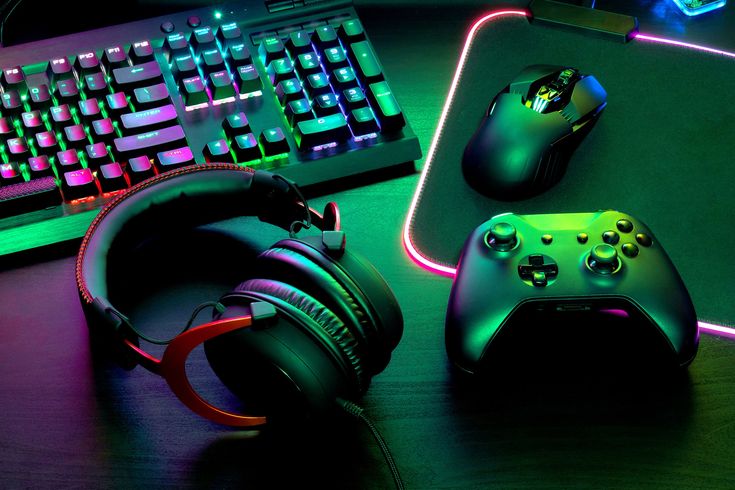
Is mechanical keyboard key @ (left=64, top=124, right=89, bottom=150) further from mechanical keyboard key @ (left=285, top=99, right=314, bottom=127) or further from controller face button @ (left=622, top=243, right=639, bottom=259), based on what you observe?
controller face button @ (left=622, top=243, right=639, bottom=259)

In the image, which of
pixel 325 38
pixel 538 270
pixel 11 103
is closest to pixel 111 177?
pixel 11 103

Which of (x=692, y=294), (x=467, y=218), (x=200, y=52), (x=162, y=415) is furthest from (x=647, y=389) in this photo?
(x=200, y=52)

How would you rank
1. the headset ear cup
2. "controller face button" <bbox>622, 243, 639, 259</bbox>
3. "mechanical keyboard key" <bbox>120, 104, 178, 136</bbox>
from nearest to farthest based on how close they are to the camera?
1. the headset ear cup
2. "controller face button" <bbox>622, 243, 639, 259</bbox>
3. "mechanical keyboard key" <bbox>120, 104, 178, 136</bbox>

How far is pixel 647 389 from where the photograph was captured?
65 centimetres

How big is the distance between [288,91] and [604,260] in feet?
1.08

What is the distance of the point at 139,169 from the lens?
0.73 m

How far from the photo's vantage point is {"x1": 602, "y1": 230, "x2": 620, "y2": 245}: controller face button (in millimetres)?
665

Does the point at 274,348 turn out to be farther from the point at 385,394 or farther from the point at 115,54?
the point at 115,54

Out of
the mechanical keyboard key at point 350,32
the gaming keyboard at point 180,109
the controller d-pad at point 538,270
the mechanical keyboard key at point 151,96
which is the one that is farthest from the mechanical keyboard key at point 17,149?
the controller d-pad at point 538,270

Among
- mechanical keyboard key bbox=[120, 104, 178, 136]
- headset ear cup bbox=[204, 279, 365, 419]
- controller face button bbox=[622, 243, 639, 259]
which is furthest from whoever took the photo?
mechanical keyboard key bbox=[120, 104, 178, 136]

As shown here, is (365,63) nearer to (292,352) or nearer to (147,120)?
(147,120)

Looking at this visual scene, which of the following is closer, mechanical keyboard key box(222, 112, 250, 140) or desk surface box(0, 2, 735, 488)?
desk surface box(0, 2, 735, 488)

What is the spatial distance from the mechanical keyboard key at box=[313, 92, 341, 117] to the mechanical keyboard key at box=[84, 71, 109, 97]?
191mm

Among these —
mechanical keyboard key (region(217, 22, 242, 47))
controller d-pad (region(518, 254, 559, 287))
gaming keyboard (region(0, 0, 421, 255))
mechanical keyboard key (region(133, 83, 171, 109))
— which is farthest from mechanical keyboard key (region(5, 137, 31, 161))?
controller d-pad (region(518, 254, 559, 287))
